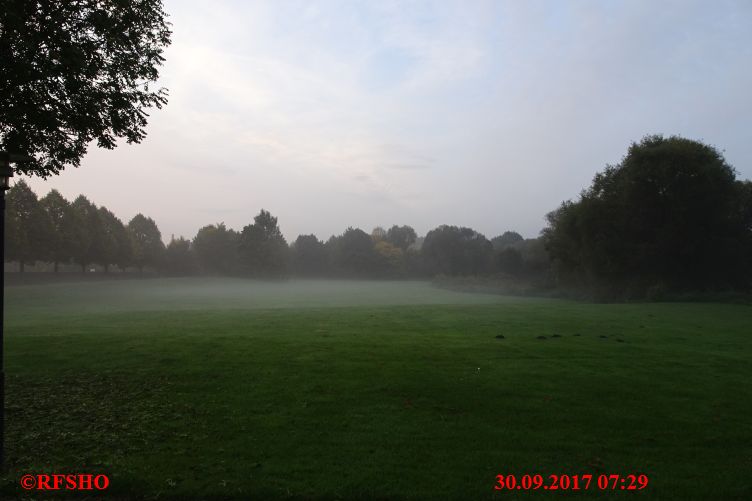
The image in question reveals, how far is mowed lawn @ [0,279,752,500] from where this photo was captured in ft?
21.0

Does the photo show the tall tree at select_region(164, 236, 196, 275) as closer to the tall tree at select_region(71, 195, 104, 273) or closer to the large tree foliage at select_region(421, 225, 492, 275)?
the tall tree at select_region(71, 195, 104, 273)

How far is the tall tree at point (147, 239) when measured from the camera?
110 meters

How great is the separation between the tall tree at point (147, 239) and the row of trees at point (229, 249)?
0.74 ft

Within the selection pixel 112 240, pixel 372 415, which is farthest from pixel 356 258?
pixel 372 415

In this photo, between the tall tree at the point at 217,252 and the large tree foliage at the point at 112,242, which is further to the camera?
the tall tree at the point at 217,252

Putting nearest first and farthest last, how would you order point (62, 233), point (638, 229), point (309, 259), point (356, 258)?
point (638, 229), point (62, 233), point (356, 258), point (309, 259)

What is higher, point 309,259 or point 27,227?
point 27,227

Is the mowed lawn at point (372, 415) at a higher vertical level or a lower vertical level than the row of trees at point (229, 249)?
lower

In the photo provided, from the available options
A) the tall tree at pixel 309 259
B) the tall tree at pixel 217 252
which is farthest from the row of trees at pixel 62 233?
the tall tree at pixel 309 259

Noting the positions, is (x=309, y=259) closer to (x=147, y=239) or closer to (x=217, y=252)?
(x=217, y=252)

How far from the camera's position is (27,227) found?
68312 millimetres

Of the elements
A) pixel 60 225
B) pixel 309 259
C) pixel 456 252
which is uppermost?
pixel 60 225

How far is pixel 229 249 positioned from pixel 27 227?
60366 millimetres

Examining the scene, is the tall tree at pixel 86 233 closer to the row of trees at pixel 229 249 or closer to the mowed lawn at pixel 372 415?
the row of trees at pixel 229 249
